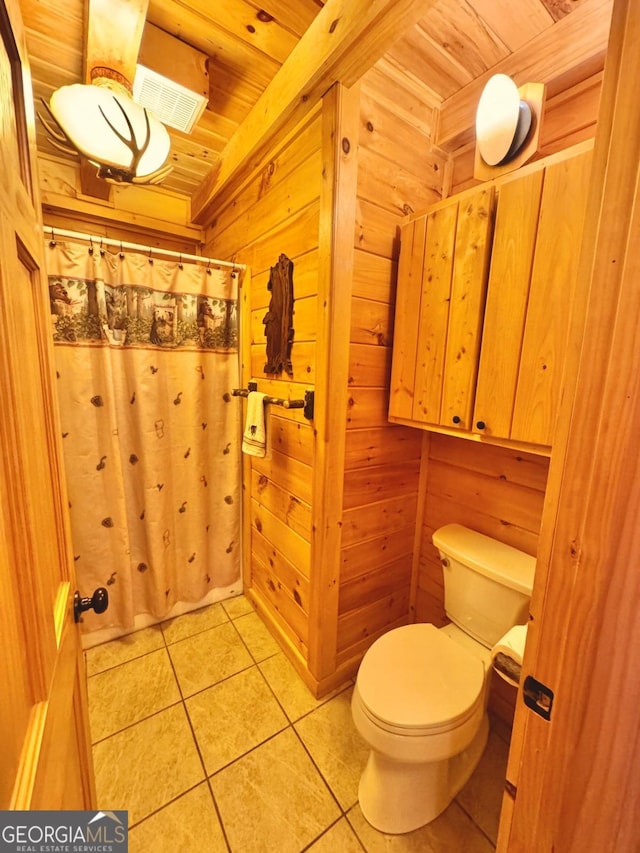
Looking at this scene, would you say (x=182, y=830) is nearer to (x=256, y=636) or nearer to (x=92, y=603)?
(x=256, y=636)

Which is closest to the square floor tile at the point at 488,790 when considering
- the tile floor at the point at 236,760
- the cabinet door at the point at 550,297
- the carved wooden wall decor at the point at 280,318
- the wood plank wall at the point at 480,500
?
the tile floor at the point at 236,760

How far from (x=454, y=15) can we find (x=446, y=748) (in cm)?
227

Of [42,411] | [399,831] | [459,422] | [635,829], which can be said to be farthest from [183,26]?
[399,831]

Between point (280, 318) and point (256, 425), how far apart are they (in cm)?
51

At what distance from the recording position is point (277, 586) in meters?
1.77

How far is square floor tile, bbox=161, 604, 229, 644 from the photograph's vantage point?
6.03 ft

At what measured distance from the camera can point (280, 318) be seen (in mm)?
1515

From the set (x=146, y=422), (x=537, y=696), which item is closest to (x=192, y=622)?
(x=146, y=422)

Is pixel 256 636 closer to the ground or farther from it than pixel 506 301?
closer to the ground

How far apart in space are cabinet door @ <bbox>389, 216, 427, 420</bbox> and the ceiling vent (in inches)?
40.5

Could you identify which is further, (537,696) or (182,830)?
(182,830)

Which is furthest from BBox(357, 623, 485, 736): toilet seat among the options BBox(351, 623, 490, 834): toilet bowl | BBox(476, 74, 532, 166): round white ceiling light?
BBox(476, 74, 532, 166): round white ceiling light

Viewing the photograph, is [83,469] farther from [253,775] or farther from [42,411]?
[253,775]

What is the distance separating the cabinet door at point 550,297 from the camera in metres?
0.88
